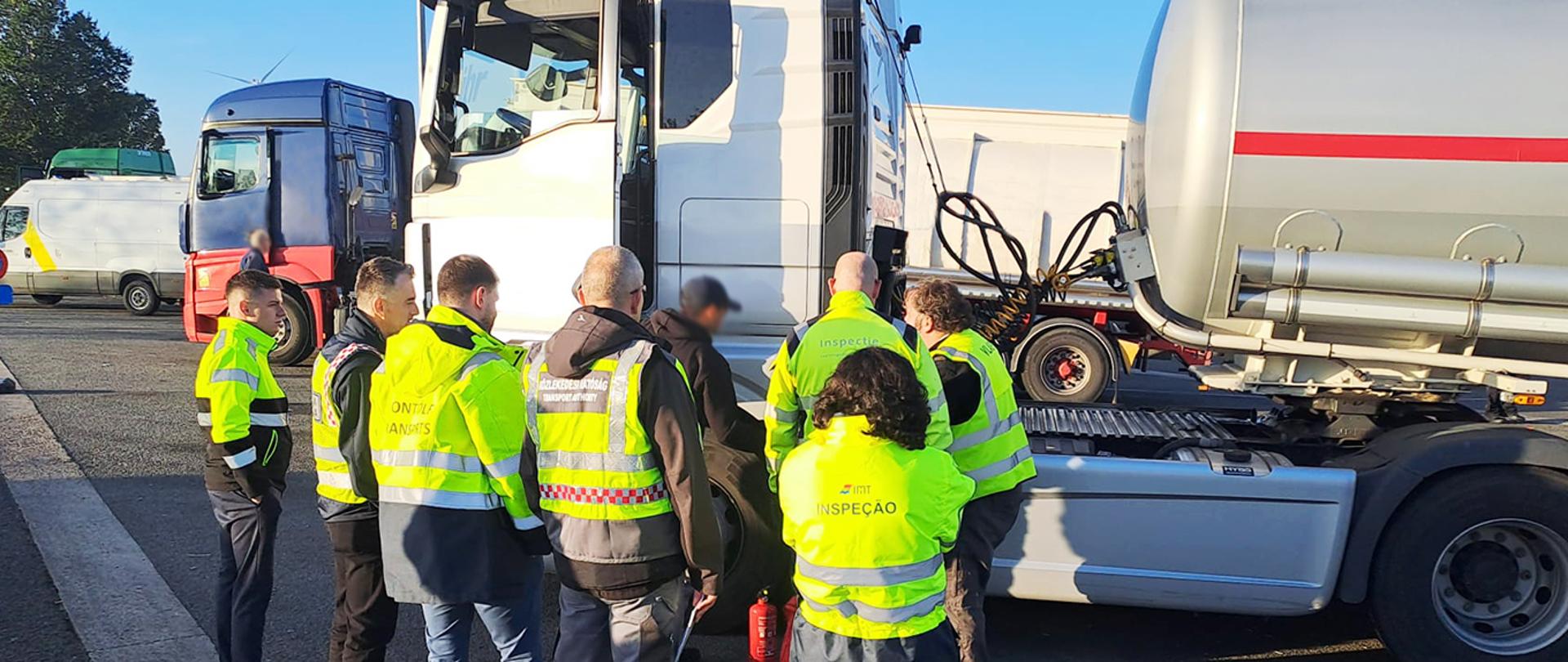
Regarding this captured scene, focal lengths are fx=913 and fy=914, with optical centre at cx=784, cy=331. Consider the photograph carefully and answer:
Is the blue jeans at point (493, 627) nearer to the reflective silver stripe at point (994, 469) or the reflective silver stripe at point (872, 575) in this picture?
the reflective silver stripe at point (872, 575)

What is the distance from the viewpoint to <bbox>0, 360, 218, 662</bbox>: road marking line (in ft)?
12.9

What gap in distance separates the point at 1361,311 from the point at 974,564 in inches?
77.0

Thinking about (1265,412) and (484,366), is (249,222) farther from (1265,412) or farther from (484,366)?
(1265,412)

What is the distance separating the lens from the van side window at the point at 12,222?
18.2m

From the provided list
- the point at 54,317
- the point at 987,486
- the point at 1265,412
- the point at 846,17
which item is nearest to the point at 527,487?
the point at 987,486

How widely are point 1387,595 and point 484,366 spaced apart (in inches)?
147

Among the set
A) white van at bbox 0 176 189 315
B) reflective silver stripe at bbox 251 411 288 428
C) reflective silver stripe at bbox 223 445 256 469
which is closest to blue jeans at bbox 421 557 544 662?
reflective silver stripe at bbox 223 445 256 469

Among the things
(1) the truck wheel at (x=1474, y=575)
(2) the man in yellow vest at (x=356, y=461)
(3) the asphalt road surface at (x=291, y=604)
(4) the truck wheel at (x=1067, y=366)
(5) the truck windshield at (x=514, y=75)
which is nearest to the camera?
(2) the man in yellow vest at (x=356, y=461)

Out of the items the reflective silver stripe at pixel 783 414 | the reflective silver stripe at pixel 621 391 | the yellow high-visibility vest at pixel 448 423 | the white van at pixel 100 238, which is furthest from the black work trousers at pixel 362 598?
the white van at pixel 100 238

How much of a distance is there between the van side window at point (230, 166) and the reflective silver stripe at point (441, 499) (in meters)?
9.69

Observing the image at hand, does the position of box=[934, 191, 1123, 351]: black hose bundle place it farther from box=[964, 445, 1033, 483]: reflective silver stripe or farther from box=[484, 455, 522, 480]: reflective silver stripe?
box=[484, 455, 522, 480]: reflective silver stripe

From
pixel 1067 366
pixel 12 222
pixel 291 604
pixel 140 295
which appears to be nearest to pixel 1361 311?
pixel 291 604

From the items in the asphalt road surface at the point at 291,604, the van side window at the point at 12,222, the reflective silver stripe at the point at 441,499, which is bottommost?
the asphalt road surface at the point at 291,604

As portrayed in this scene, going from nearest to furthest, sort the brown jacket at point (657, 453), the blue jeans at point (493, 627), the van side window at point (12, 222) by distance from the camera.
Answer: the brown jacket at point (657, 453)
the blue jeans at point (493, 627)
the van side window at point (12, 222)
